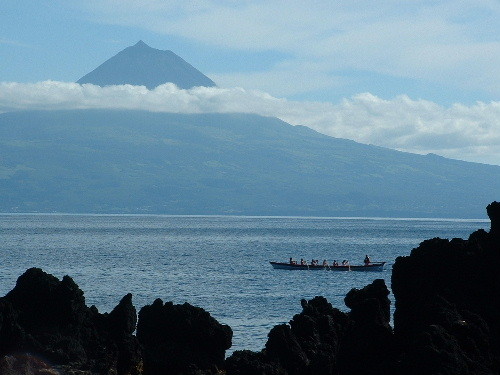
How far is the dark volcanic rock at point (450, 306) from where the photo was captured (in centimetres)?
2366

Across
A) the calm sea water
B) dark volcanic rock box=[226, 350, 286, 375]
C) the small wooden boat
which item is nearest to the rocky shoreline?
dark volcanic rock box=[226, 350, 286, 375]

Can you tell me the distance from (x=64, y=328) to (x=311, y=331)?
8.42 m

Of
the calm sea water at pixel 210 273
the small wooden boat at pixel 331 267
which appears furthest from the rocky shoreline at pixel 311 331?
the small wooden boat at pixel 331 267

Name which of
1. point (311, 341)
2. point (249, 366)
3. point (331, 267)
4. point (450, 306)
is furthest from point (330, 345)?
point (331, 267)

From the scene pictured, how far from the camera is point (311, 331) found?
33531 millimetres

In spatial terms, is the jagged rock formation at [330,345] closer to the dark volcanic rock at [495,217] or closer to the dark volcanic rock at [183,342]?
the dark volcanic rock at [183,342]

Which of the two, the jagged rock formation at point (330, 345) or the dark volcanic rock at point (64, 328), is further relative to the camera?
the dark volcanic rock at point (64, 328)

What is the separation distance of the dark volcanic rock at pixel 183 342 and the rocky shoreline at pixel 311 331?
0.11ft

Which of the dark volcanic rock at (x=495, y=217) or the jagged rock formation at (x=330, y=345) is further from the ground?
the dark volcanic rock at (x=495, y=217)

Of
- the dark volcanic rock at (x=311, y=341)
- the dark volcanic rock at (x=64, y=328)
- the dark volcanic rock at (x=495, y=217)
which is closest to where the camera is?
the dark volcanic rock at (x=311, y=341)

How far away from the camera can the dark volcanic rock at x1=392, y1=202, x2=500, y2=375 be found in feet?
77.6

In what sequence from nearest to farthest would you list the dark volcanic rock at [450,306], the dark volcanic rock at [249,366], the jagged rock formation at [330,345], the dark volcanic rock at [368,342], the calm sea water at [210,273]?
the dark volcanic rock at [450,306] < the dark volcanic rock at [368,342] < the jagged rock formation at [330,345] < the dark volcanic rock at [249,366] < the calm sea water at [210,273]

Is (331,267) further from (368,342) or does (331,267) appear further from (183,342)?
(368,342)

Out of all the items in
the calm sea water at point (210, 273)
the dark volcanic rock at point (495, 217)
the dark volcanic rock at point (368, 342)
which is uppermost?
the dark volcanic rock at point (495, 217)
